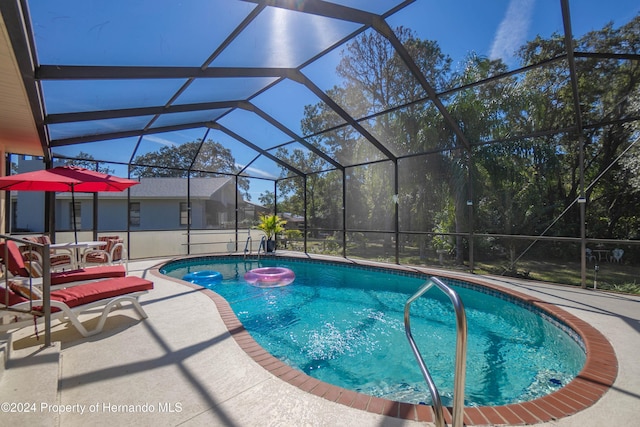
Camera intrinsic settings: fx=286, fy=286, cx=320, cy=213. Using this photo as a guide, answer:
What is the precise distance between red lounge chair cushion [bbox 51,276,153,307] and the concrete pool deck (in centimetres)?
39

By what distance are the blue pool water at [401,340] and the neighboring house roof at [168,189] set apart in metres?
9.57

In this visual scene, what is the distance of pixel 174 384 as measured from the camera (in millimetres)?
2191

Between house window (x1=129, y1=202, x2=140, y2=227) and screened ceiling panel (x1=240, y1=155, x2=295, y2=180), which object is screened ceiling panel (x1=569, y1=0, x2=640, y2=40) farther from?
house window (x1=129, y1=202, x2=140, y2=227)

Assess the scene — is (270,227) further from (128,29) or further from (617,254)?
(617,254)

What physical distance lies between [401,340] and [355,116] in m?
6.21

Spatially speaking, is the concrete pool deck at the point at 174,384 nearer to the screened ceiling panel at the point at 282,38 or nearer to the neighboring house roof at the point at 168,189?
the screened ceiling panel at the point at 282,38

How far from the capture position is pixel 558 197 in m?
13.0

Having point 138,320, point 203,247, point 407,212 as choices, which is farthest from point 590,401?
point 407,212

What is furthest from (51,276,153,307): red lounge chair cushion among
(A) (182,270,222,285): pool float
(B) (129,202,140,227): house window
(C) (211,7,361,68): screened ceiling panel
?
(B) (129,202,140,227): house window

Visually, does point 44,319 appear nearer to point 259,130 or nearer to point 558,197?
point 259,130

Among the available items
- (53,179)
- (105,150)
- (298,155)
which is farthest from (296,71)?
(105,150)

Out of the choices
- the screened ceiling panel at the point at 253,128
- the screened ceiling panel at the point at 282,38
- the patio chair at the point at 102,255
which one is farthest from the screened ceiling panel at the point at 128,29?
the patio chair at the point at 102,255

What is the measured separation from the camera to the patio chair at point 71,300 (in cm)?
257

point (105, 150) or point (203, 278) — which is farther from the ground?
point (105, 150)
